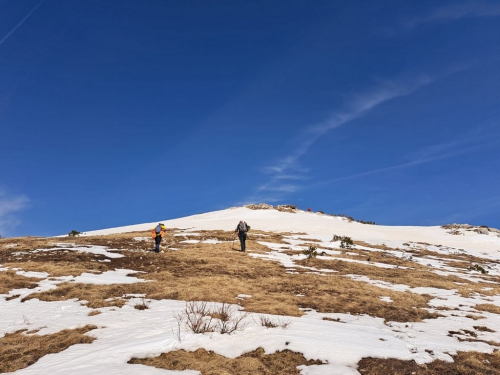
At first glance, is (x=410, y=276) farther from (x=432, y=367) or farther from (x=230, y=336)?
(x=230, y=336)

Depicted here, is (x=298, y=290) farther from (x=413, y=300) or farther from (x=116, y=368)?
(x=116, y=368)

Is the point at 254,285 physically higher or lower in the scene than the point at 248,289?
higher

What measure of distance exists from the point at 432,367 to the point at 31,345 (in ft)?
27.8

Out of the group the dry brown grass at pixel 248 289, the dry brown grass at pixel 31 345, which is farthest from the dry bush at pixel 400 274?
the dry brown grass at pixel 31 345

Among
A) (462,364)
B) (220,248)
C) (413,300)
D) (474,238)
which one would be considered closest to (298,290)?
(413,300)

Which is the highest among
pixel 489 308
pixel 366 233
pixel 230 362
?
pixel 366 233

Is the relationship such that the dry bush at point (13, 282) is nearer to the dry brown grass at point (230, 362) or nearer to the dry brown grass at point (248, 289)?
the dry brown grass at point (248, 289)

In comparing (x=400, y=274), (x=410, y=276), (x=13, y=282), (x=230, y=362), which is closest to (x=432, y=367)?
(x=230, y=362)

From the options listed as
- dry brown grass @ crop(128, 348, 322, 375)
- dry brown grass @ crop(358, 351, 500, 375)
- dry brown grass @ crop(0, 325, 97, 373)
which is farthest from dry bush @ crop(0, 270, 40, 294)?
dry brown grass @ crop(358, 351, 500, 375)

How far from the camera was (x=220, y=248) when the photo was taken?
990 inches

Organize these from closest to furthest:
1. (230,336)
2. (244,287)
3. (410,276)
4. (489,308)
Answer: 1. (230,336)
2. (489,308)
3. (244,287)
4. (410,276)

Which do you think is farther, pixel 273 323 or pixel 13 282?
pixel 13 282

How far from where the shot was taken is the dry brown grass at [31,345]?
21.4ft

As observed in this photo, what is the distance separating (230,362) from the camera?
6.41m
